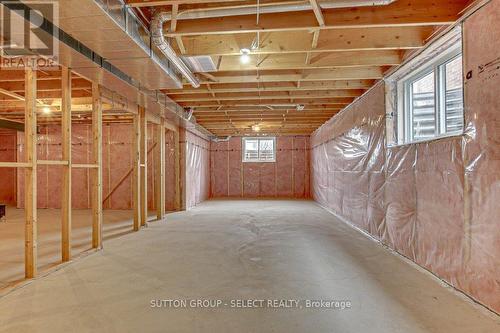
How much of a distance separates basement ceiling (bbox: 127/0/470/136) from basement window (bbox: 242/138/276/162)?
515 cm

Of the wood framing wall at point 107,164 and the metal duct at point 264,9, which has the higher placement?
the metal duct at point 264,9

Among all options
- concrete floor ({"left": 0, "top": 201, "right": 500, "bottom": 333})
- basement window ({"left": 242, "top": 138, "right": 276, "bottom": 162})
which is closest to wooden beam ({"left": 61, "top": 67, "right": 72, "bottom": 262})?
concrete floor ({"left": 0, "top": 201, "right": 500, "bottom": 333})

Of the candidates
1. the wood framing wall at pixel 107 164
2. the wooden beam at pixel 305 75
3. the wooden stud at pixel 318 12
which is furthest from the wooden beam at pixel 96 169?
the wooden stud at pixel 318 12

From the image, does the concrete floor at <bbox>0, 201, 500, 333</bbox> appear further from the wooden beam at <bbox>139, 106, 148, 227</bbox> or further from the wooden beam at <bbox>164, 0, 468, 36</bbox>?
A: the wooden beam at <bbox>164, 0, 468, 36</bbox>

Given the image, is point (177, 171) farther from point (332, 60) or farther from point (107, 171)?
point (332, 60)

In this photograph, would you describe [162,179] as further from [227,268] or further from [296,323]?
[296,323]

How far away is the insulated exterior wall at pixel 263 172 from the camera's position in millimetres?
10570

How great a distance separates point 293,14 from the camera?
2646mm

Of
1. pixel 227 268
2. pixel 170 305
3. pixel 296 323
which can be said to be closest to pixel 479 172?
pixel 296 323

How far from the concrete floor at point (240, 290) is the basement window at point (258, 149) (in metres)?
6.72

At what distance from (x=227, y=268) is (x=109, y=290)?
43.5 inches

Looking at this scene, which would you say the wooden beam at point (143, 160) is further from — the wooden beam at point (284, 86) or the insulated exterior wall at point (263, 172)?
the insulated exterior wall at point (263, 172)

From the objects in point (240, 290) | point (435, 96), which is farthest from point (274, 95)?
point (240, 290)

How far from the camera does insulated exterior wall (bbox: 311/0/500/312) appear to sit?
6.87ft
